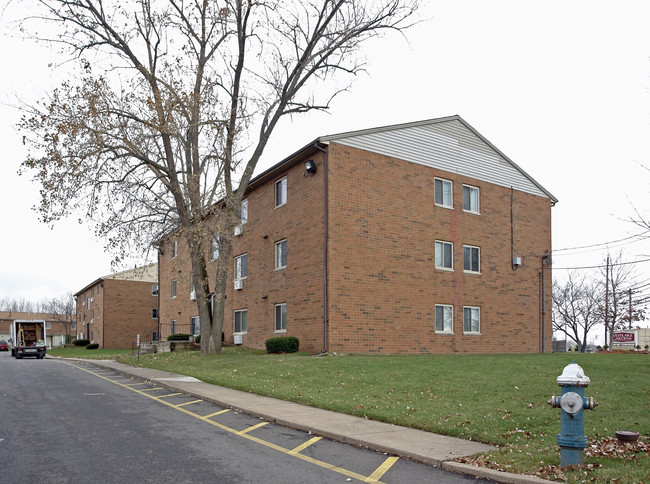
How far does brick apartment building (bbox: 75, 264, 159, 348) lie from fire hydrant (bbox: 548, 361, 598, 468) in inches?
2052

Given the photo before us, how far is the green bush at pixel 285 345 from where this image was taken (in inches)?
885

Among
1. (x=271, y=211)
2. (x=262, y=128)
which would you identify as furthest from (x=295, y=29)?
(x=271, y=211)

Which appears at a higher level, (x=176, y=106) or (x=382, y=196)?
(x=176, y=106)

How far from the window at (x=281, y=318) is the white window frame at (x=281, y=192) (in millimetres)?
4448

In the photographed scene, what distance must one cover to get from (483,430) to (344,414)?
9.45 feet

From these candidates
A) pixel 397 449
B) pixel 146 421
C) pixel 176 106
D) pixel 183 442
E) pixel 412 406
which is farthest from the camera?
pixel 176 106

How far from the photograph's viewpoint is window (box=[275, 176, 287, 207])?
25608 millimetres

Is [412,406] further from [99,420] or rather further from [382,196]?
[382,196]

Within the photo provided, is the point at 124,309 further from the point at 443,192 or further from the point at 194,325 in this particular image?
the point at 443,192

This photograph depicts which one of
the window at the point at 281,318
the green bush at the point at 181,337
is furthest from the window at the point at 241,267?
the green bush at the point at 181,337

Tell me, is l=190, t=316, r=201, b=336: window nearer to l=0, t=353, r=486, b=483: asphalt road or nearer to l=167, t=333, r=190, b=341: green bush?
l=167, t=333, r=190, b=341: green bush

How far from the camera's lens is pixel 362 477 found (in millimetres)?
6555

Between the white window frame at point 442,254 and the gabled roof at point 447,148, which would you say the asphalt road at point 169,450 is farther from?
the white window frame at point 442,254

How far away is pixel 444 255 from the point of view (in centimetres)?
2512
